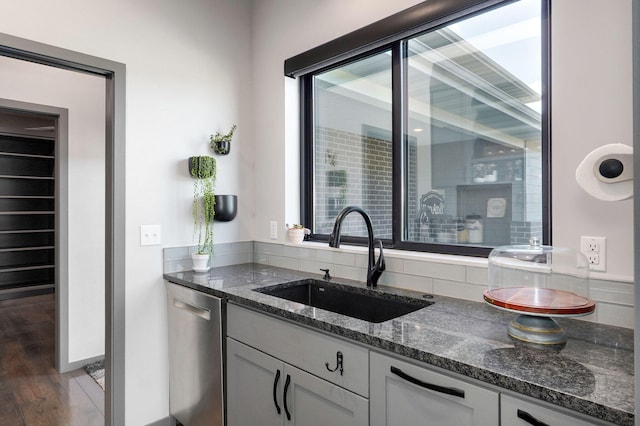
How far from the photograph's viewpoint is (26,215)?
18.8 ft

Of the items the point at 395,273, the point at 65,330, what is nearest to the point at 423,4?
the point at 395,273

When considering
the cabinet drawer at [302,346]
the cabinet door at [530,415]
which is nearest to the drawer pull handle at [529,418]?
the cabinet door at [530,415]

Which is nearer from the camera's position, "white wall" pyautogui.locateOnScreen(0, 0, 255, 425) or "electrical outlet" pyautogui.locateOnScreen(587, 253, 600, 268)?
"electrical outlet" pyautogui.locateOnScreen(587, 253, 600, 268)

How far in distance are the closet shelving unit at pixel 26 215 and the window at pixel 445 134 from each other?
17.3 feet

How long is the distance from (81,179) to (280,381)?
2.71m

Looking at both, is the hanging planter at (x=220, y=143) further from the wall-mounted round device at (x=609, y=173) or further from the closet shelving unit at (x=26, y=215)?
the closet shelving unit at (x=26, y=215)

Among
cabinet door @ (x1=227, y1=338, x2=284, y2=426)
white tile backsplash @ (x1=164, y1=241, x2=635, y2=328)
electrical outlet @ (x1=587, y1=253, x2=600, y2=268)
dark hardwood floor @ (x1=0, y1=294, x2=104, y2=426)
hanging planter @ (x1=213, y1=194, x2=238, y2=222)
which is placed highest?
hanging planter @ (x1=213, y1=194, x2=238, y2=222)

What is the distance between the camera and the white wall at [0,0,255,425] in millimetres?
2051

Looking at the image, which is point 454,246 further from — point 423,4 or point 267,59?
point 267,59

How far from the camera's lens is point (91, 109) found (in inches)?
130

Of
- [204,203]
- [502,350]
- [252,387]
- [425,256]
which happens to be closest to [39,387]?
[204,203]

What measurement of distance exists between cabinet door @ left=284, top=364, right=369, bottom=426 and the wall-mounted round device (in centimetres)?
98

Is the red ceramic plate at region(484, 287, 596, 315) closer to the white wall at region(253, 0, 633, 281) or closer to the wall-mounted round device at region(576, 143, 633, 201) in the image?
the white wall at region(253, 0, 633, 281)

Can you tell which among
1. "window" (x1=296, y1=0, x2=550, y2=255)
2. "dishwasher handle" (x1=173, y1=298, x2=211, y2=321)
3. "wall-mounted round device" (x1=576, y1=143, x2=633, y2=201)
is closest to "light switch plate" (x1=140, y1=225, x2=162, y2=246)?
"dishwasher handle" (x1=173, y1=298, x2=211, y2=321)
